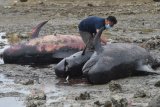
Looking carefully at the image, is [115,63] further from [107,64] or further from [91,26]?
[91,26]

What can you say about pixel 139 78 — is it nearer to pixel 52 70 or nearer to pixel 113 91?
pixel 113 91

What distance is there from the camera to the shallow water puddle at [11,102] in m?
11.6

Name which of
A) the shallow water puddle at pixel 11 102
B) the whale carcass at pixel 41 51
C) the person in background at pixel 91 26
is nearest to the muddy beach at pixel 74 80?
the shallow water puddle at pixel 11 102

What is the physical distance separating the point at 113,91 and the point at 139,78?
74.1 inches

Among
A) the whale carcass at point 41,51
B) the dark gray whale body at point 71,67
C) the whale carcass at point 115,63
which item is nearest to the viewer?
the whale carcass at point 115,63

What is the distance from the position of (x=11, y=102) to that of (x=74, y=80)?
9.24ft

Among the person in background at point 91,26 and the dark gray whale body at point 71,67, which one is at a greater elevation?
the person in background at point 91,26

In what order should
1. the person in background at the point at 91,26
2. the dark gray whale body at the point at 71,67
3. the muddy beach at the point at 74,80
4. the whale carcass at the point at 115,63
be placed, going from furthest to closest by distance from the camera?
1. the person in background at the point at 91,26
2. the dark gray whale body at the point at 71,67
3. the whale carcass at the point at 115,63
4. the muddy beach at the point at 74,80

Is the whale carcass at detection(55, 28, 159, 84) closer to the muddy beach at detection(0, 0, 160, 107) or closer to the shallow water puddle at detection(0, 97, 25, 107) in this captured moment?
the muddy beach at detection(0, 0, 160, 107)

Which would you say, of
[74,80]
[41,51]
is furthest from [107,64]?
[41,51]

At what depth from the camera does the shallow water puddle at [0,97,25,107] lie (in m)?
11.6

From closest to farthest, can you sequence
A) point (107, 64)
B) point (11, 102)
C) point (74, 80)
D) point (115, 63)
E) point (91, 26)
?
point (11, 102)
point (107, 64)
point (115, 63)
point (74, 80)
point (91, 26)

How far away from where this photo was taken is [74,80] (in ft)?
47.2

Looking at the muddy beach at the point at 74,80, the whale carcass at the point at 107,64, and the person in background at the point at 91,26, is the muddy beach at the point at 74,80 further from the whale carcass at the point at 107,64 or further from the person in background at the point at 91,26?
the person in background at the point at 91,26
